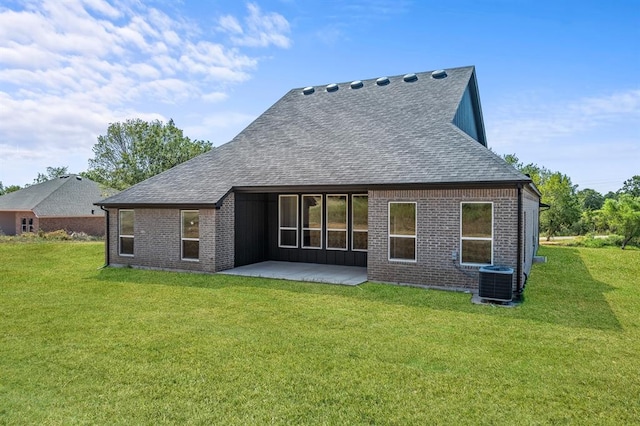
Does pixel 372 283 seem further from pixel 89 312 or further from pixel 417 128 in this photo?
pixel 89 312

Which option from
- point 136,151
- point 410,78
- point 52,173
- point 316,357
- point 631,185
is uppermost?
point 52,173

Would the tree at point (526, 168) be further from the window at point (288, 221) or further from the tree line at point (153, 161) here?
the window at point (288, 221)

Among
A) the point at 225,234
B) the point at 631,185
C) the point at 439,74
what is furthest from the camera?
the point at 631,185

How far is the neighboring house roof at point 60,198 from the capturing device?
29297 millimetres

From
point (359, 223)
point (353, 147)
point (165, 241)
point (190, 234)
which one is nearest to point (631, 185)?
point (359, 223)

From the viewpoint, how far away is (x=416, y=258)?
395 inches

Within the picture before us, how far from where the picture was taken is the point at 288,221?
14.2m

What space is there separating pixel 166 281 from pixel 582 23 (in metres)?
14.8

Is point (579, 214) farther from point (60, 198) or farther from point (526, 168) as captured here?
point (60, 198)

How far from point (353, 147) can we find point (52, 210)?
26.2 m

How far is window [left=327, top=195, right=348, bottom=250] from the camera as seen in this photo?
43.7 ft

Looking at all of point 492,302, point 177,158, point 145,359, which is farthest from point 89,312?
point 177,158

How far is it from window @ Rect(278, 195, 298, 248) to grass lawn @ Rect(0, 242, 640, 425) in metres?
4.63

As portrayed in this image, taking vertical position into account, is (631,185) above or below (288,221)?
above
